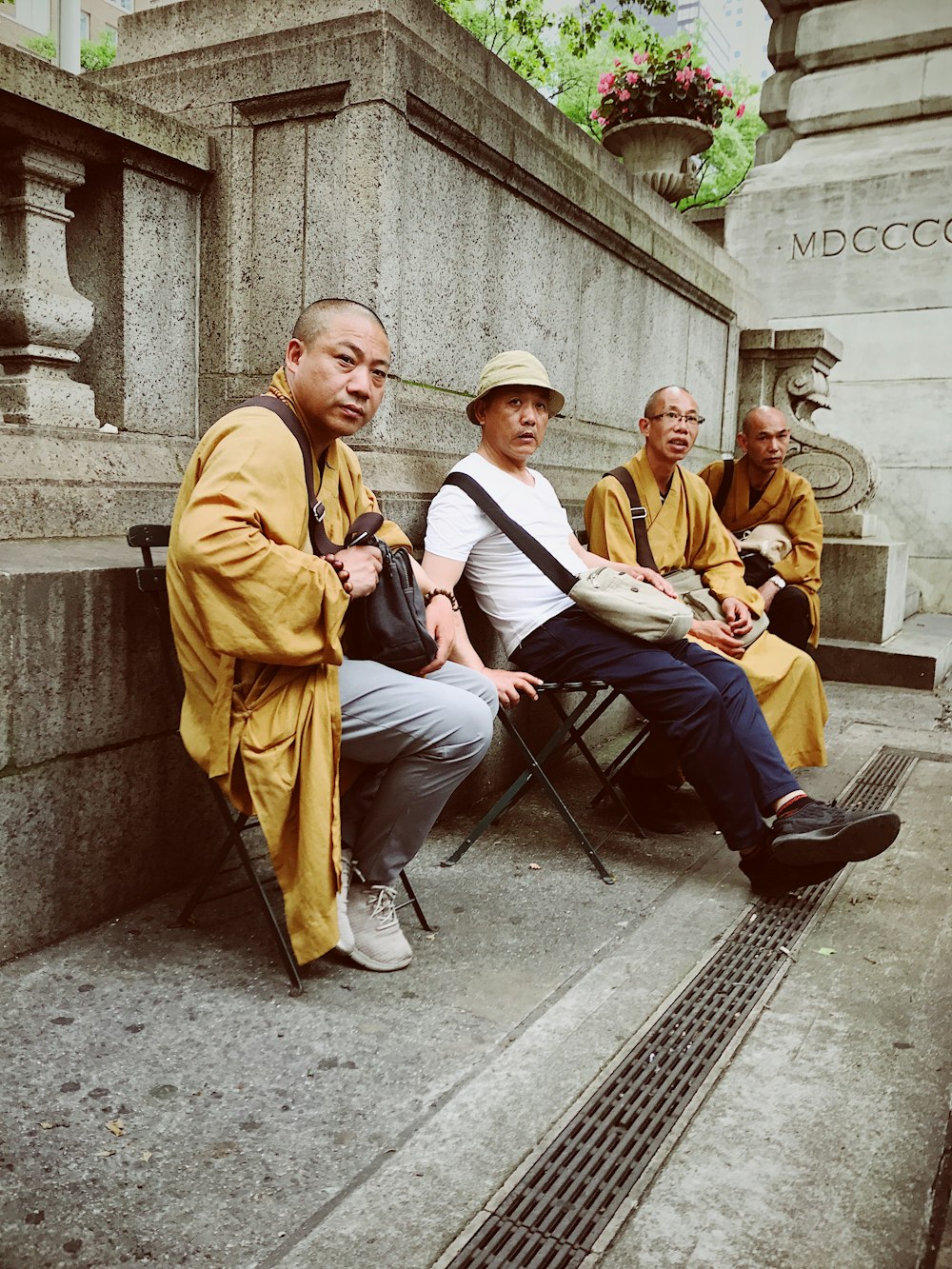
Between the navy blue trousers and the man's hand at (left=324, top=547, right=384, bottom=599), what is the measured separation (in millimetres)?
1232

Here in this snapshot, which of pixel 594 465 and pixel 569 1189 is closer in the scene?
pixel 569 1189

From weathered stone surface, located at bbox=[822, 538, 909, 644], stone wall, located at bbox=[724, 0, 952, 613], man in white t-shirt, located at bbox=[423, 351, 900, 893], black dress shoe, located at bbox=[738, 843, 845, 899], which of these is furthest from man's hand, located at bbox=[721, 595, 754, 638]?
stone wall, located at bbox=[724, 0, 952, 613]

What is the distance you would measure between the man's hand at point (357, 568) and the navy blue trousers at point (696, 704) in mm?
1232

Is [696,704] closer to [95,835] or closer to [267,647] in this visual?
[267,647]

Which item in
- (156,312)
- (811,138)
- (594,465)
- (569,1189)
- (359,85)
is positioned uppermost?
(811,138)

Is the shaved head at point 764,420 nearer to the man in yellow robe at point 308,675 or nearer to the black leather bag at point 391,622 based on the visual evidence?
the man in yellow robe at point 308,675

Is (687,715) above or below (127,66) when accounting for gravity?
below

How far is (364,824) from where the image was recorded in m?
3.21

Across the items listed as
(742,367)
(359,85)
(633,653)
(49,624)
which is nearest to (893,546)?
(742,367)

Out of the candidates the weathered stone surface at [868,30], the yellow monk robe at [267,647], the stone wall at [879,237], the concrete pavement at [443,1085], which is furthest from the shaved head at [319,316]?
the weathered stone surface at [868,30]

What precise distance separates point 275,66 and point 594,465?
2.82 meters

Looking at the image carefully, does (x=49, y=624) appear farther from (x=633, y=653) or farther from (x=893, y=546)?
(x=893, y=546)

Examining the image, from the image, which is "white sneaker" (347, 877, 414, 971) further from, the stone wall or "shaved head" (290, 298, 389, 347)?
the stone wall

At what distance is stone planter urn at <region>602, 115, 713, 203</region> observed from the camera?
29.3 ft
